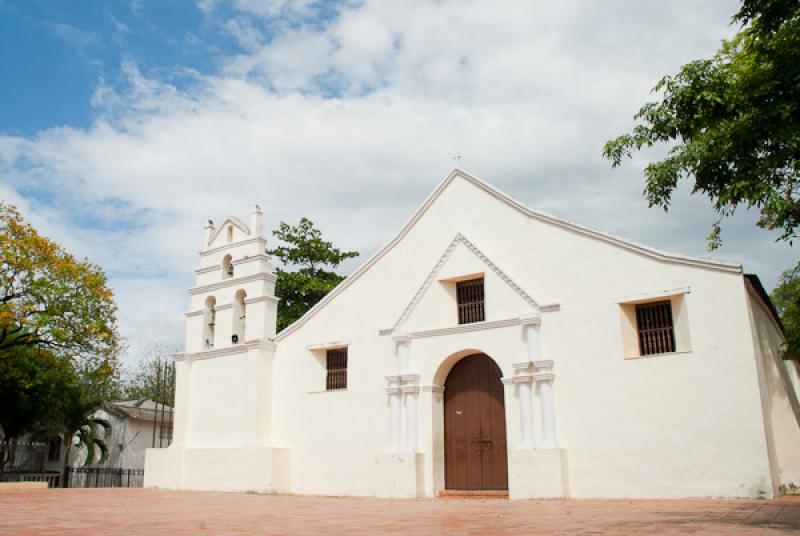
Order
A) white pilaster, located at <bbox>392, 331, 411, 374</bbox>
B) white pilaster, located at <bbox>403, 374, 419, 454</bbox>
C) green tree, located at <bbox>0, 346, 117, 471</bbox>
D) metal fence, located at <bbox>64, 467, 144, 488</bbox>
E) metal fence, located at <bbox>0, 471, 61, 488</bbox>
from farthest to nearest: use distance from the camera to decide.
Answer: metal fence, located at <bbox>0, 471, 61, 488</bbox>, metal fence, located at <bbox>64, 467, 144, 488</bbox>, green tree, located at <bbox>0, 346, 117, 471</bbox>, white pilaster, located at <bbox>392, 331, 411, 374</bbox>, white pilaster, located at <bbox>403, 374, 419, 454</bbox>

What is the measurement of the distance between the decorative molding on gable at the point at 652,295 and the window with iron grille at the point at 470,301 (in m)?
3.26

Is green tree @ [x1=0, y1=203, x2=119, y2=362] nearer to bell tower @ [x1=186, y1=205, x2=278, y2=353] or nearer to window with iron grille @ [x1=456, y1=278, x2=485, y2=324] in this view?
bell tower @ [x1=186, y1=205, x2=278, y2=353]

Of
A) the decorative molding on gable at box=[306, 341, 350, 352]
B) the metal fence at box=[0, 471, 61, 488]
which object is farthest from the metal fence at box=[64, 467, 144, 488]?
the decorative molding on gable at box=[306, 341, 350, 352]

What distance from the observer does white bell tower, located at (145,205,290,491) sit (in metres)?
17.5

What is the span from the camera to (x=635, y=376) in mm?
12977

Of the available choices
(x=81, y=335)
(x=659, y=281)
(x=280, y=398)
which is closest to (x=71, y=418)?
(x=81, y=335)

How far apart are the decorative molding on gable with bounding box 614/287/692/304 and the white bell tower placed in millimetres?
9270

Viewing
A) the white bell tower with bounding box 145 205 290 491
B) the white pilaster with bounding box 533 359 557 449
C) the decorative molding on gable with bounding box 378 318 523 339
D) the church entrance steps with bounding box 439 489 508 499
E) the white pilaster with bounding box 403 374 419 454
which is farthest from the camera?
the white bell tower with bounding box 145 205 290 491

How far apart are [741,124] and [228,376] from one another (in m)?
14.7

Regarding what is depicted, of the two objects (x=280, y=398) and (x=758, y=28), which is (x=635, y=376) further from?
(x=280, y=398)

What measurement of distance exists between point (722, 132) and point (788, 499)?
6866mm

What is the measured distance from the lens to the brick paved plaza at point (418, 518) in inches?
281

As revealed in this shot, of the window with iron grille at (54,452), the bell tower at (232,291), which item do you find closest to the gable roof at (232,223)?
the bell tower at (232,291)

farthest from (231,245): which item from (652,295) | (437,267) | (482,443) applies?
(652,295)
